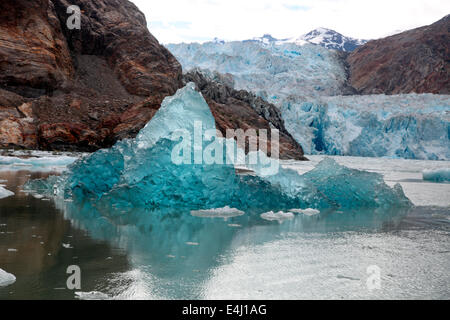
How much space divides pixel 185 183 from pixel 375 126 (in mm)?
26919

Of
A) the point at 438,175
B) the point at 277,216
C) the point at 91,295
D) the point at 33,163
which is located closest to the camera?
the point at 91,295

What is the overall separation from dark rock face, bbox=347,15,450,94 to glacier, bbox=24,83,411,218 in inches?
2287

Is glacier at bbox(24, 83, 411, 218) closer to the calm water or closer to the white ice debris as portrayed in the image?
the calm water

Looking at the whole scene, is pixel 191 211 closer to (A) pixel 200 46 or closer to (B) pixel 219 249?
(B) pixel 219 249

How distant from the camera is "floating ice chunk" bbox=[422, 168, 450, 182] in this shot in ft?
37.6

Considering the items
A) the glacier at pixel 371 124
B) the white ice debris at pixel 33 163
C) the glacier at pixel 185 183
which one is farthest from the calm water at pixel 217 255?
the glacier at pixel 371 124

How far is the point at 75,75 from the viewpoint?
24547 millimetres

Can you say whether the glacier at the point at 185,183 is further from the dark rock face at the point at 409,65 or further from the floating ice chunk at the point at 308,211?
the dark rock face at the point at 409,65

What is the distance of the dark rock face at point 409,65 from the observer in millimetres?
59281

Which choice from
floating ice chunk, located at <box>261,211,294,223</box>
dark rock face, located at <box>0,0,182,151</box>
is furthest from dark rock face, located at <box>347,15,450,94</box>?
floating ice chunk, located at <box>261,211,294,223</box>

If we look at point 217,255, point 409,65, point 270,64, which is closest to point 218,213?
point 217,255

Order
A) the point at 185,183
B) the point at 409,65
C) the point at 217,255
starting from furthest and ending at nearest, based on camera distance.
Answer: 1. the point at 409,65
2. the point at 185,183
3. the point at 217,255

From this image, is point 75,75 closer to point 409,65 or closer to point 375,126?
point 375,126

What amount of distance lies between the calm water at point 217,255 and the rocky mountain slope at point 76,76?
47.4 feet
